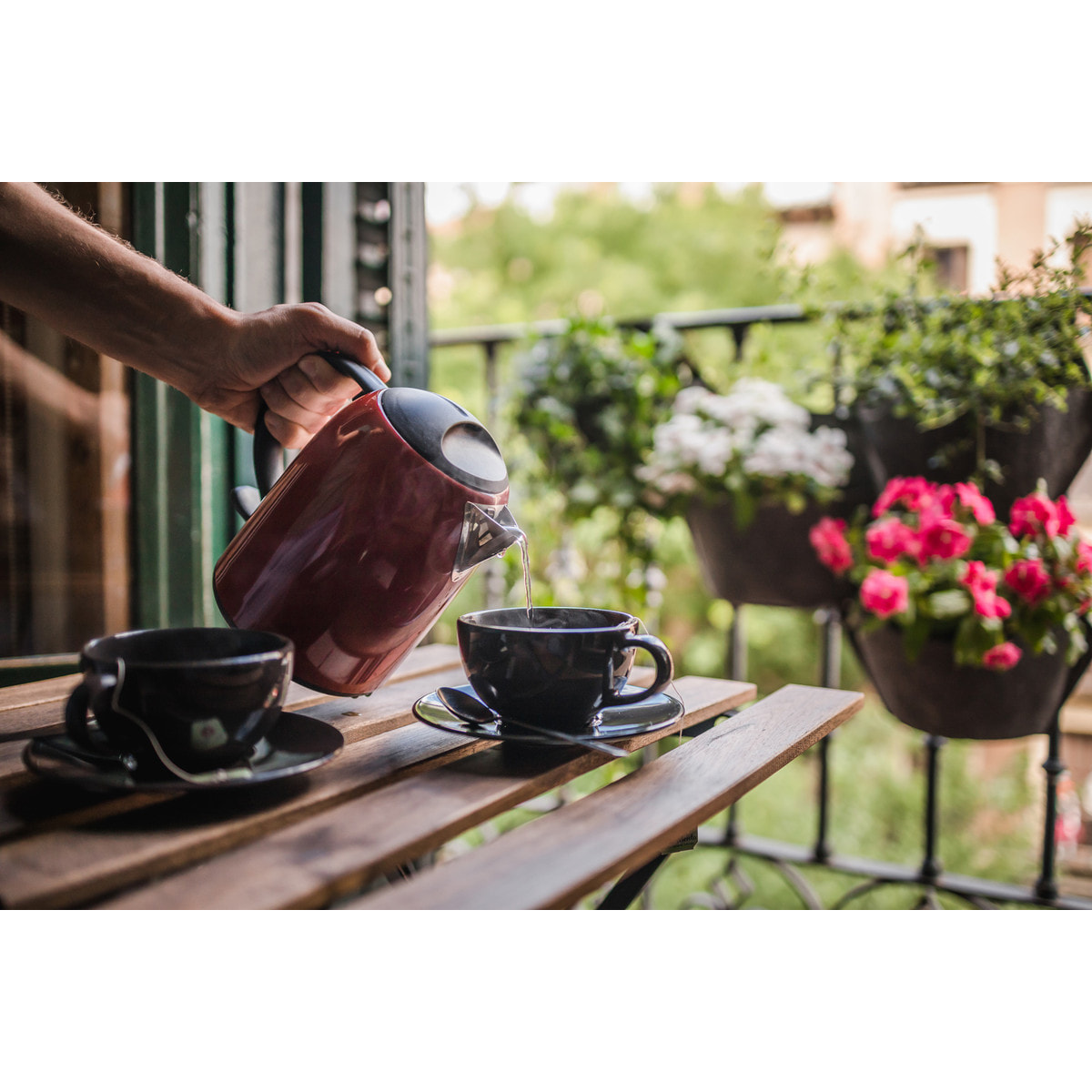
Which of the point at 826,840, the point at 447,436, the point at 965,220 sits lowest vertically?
the point at 826,840

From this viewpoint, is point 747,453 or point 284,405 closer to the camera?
point 284,405

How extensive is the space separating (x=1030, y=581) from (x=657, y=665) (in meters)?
0.98

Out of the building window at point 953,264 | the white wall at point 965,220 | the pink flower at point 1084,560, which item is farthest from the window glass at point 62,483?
the building window at point 953,264

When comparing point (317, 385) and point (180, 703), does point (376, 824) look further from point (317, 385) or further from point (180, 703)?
point (317, 385)

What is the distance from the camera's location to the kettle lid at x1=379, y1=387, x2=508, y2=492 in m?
0.68

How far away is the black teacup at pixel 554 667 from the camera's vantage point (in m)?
0.66

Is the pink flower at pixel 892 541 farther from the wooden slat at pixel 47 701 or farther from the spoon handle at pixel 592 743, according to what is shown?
the spoon handle at pixel 592 743

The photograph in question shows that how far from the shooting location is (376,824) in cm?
55

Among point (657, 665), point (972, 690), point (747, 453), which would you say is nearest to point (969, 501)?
point (972, 690)

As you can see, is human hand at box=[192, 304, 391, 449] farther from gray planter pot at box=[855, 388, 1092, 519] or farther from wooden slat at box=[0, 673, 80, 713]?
gray planter pot at box=[855, 388, 1092, 519]

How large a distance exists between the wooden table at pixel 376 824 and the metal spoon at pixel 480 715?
19 mm
